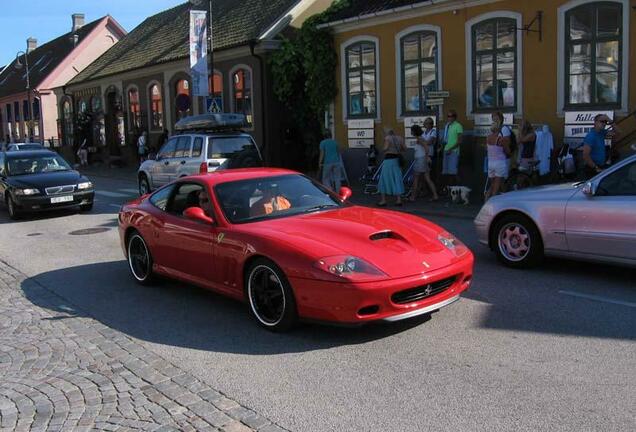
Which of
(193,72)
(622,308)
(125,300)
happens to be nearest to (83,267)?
(125,300)

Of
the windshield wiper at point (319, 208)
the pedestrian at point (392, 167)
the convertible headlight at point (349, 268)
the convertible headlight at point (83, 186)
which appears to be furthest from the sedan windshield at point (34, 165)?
the convertible headlight at point (349, 268)

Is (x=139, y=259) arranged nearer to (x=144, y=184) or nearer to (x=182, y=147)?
(x=182, y=147)

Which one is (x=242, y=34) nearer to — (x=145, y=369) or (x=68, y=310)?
(x=68, y=310)

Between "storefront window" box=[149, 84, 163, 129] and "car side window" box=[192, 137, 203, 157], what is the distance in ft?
54.2

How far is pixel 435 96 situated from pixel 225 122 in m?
5.14

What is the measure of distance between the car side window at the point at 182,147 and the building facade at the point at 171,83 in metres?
6.03

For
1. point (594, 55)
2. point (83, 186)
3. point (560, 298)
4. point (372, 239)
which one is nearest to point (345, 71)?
point (594, 55)

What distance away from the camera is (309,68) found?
67.1 feet

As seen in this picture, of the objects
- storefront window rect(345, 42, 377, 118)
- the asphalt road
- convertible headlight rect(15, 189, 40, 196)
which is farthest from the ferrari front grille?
storefront window rect(345, 42, 377, 118)

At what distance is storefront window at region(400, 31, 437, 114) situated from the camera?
17328mm

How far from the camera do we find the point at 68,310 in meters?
6.74

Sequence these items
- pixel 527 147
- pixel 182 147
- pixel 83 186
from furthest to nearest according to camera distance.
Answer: pixel 182 147 → pixel 83 186 → pixel 527 147

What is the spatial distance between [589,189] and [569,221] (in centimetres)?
40

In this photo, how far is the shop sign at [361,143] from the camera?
1925 centimetres
